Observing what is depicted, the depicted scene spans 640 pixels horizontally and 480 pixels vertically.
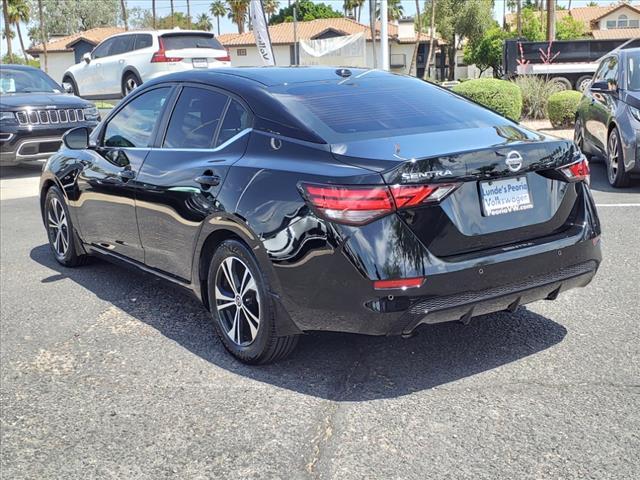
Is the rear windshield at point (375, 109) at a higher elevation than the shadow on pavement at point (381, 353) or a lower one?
higher

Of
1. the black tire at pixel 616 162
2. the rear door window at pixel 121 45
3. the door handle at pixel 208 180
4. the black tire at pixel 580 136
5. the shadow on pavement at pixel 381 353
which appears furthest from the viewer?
the rear door window at pixel 121 45

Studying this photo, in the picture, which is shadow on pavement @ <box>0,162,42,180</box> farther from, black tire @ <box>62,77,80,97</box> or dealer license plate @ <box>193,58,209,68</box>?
black tire @ <box>62,77,80,97</box>

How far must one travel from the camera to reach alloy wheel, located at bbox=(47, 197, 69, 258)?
21.2ft

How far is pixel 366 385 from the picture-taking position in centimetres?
388

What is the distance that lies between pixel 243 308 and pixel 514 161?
1.63m

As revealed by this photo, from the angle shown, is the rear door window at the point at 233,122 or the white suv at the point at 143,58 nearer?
the rear door window at the point at 233,122

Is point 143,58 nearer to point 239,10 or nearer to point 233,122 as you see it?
point 233,122

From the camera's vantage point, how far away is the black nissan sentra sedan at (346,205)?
3.52m

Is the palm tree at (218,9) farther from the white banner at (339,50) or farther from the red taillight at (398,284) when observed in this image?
the red taillight at (398,284)

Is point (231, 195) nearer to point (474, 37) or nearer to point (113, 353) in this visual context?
point (113, 353)

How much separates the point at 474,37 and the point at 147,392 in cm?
7118

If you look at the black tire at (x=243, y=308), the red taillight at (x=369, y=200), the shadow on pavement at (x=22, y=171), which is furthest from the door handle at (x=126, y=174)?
the shadow on pavement at (x=22, y=171)

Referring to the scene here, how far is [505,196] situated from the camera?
3.75m

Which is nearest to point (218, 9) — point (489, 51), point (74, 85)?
point (489, 51)
